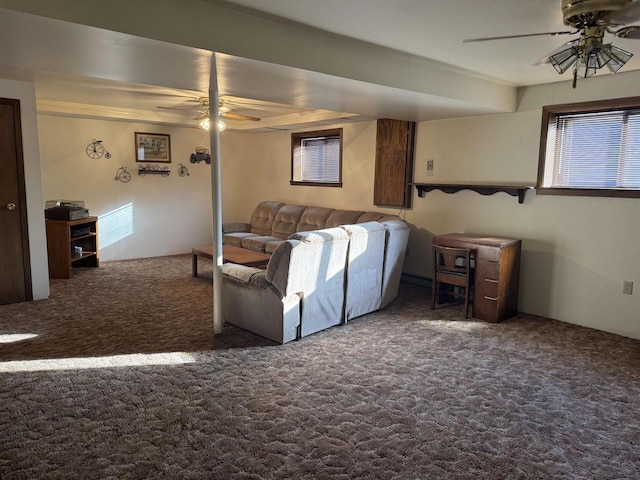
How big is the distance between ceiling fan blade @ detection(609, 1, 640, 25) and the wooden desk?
7.62ft

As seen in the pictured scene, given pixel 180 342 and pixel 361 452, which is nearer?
pixel 361 452

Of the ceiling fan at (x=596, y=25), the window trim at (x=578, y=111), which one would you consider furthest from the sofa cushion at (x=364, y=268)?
the ceiling fan at (x=596, y=25)

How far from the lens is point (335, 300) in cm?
412

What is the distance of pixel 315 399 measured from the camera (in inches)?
112

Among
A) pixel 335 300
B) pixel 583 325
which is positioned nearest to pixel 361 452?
pixel 335 300

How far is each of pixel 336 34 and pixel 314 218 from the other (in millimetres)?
3607

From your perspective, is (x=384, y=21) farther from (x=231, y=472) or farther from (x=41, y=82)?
(x=41, y=82)

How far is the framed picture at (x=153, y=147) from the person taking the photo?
279 inches

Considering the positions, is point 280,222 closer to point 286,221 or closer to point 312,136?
point 286,221

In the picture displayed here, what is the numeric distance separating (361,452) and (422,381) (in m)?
0.94

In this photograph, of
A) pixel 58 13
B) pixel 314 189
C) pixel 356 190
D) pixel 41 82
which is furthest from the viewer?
pixel 314 189

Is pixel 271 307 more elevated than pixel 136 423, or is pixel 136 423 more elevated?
pixel 271 307

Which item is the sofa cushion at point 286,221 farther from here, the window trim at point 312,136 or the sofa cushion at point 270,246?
the sofa cushion at point 270,246

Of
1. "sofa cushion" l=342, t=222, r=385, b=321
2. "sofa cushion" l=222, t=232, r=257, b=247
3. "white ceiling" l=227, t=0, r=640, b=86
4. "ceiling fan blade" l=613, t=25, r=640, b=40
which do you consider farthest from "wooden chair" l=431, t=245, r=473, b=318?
"sofa cushion" l=222, t=232, r=257, b=247
